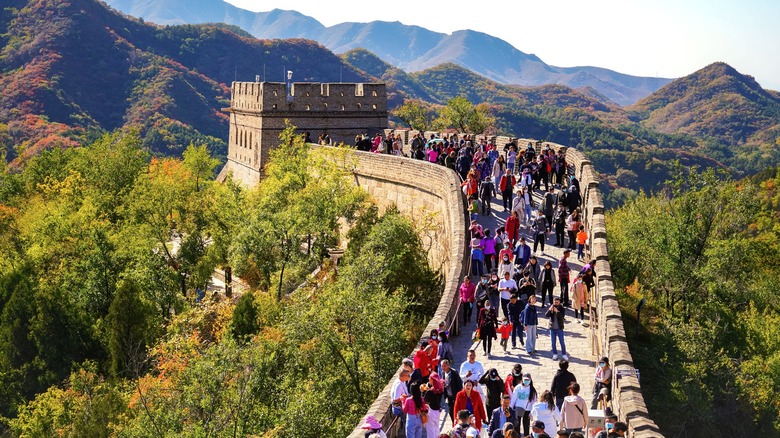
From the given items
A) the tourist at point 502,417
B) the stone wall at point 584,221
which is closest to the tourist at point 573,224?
the stone wall at point 584,221

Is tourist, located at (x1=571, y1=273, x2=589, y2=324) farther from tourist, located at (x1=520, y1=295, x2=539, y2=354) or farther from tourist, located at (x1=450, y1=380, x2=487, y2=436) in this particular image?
tourist, located at (x1=450, y1=380, x2=487, y2=436)

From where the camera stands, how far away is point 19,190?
49.7 metres

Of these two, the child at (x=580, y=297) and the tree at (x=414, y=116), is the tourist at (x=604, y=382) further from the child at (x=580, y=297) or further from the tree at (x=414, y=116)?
the tree at (x=414, y=116)

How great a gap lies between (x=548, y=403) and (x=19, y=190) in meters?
45.7

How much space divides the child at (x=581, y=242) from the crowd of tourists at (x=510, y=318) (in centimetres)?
2

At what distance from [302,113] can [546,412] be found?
1017 inches

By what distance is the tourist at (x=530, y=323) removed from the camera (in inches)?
569

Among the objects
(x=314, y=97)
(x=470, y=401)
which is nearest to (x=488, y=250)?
(x=470, y=401)

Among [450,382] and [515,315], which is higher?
[515,315]

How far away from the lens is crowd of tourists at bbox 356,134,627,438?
1099 cm

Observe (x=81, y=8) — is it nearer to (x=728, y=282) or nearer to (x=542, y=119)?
(x=542, y=119)

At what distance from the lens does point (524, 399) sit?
1126 centimetres

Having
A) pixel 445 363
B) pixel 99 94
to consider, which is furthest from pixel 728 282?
pixel 99 94

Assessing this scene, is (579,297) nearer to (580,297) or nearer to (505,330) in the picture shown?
(580,297)
